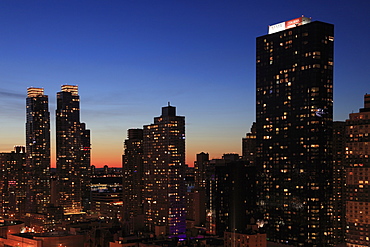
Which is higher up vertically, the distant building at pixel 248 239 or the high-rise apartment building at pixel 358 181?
the high-rise apartment building at pixel 358 181

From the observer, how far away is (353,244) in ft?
550

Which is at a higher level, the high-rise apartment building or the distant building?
the high-rise apartment building

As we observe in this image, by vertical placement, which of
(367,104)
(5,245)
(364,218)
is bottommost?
(5,245)

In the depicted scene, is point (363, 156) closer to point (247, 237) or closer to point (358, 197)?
point (358, 197)

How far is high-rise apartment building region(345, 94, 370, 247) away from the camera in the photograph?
166750mm

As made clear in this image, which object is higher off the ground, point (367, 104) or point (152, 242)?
point (367, 104)

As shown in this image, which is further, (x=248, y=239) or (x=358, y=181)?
(x=358, y=181)

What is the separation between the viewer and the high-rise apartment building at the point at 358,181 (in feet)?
547

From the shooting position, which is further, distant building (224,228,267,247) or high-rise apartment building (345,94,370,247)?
high-rise apartment building (345,94,370,247)

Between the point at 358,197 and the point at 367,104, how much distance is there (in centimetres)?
3394

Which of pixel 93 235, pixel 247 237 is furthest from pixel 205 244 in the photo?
pixel 93 235

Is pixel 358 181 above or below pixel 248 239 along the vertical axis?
above

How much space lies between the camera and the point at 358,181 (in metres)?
169

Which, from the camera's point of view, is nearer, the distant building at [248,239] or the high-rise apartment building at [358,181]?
the distant building at [248,239]
